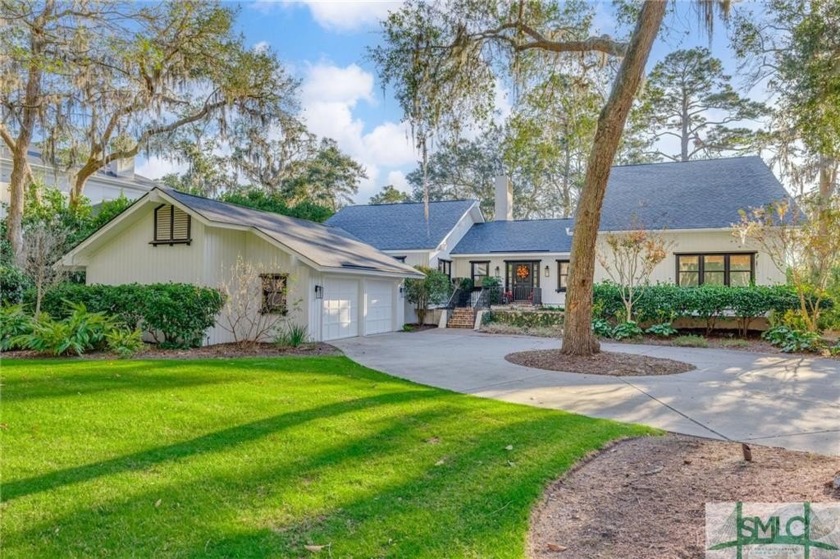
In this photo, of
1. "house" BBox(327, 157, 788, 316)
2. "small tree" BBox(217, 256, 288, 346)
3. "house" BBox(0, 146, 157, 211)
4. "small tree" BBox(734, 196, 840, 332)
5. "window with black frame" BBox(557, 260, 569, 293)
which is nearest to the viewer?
"small tree" BBox(734, 196, 840, 332)

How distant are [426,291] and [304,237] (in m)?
6.31

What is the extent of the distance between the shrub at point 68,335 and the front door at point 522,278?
17.0m

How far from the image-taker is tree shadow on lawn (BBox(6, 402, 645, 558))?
2.78 meters

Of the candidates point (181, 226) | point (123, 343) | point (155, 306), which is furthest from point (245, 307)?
point (181, 226)

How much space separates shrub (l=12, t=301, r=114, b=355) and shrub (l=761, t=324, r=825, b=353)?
15696 mm

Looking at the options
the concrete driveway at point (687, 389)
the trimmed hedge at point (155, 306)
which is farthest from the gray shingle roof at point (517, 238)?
the trimmed hedge at point (155, 306)

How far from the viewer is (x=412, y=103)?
36.3 feet

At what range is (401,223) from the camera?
25156mm

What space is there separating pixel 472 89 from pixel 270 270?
23.0ft

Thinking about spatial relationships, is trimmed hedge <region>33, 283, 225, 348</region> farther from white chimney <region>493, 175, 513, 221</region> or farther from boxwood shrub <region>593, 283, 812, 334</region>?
white chimney <region>493, 175, 513, 221</region>

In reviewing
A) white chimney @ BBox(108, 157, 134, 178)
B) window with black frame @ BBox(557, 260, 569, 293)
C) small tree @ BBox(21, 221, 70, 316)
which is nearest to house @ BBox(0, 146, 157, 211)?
white chimney @ BBox(108, 157, 134, 178)

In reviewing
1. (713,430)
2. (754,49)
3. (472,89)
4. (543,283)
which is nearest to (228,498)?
(713,430)

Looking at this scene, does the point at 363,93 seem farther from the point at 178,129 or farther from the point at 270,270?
the point at 178,129

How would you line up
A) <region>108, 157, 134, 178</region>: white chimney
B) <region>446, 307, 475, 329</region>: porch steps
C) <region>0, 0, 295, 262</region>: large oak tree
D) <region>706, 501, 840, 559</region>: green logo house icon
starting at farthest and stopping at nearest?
<region>108, 157, 134, 178</region>: white chimney
<region>446, 307, 475, 329</region>: porch steps
<region>0, 0, 295, 262</region>: large oak tree
<region>706, 501, 840, 559</region>: green logo house icon
